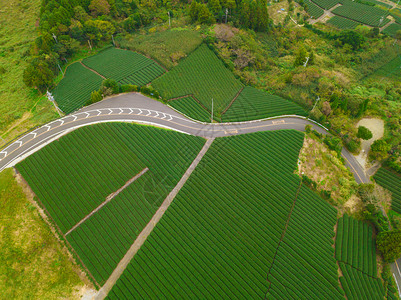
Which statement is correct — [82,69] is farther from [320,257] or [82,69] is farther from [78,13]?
[320,257]

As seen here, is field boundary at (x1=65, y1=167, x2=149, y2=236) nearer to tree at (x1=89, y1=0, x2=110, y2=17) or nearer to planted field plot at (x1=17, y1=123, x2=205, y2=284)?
planted field plot at (x1=17, y1=123, x2=205, y2=284)

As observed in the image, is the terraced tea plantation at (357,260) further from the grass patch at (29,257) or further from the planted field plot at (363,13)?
the planted field plot at (363,13)

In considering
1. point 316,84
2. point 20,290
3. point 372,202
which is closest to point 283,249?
point 372,202

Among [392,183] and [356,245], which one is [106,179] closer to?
[356,245]

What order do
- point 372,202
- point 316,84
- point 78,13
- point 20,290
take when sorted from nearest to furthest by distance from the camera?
point 20,290 < point 372,202 < point 316,84 < point 78,13

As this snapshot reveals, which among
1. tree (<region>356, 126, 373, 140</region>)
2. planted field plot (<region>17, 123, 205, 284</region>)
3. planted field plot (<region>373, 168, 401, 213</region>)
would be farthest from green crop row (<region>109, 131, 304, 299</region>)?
planted field plot (<region>373, 168, 401, 213</region>)

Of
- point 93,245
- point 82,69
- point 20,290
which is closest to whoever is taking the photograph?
point 20,290

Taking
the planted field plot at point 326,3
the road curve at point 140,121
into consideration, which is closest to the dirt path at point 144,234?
the road curve at point 140,121
